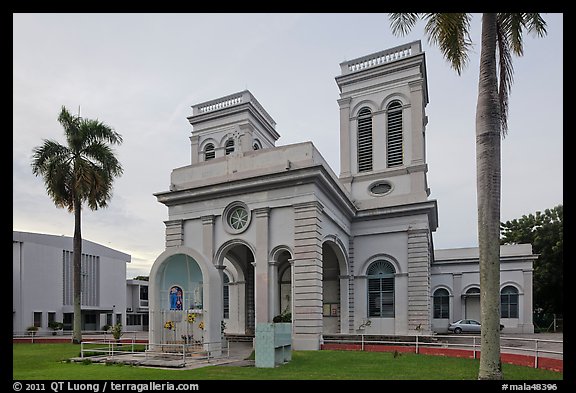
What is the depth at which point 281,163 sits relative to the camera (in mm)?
23688

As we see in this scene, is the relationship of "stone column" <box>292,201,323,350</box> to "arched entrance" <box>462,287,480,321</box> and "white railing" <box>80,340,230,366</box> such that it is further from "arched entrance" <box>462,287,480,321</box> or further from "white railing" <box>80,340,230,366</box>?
"arched entrance" <box>462,287,480,321</box>

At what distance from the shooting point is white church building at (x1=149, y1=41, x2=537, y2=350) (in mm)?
21594

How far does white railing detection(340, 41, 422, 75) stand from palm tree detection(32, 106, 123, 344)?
50.2 ft

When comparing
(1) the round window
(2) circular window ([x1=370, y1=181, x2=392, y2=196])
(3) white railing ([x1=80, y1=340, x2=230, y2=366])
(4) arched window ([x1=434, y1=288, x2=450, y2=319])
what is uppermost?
(2) circular window ([x1=370, y1=181, x2=392, y2=196])

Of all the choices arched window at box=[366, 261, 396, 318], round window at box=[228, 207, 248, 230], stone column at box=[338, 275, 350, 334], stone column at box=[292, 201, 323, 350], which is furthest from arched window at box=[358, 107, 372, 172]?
round window at box=[228, 207, 248, 230]

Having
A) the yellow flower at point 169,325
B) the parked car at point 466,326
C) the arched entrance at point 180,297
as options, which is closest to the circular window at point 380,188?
the parked car at point 466,326

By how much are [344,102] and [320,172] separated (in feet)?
37.5

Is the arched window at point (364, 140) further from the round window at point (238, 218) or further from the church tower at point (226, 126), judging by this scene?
the round window at point (238, 218)

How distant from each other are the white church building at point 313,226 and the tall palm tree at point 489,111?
9.32m

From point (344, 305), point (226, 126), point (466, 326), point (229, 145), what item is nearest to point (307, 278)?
point (344, 305)

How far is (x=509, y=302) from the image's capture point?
128 ft

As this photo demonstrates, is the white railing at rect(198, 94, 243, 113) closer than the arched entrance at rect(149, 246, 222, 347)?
No
